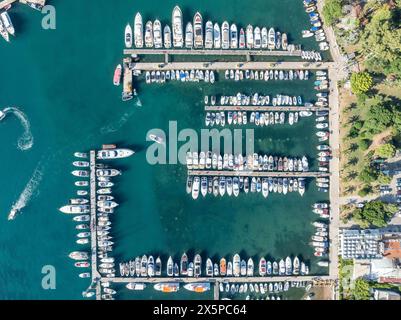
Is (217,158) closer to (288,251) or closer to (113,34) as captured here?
(288,251)

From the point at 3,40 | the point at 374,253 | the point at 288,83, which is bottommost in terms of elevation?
the point at 374,253

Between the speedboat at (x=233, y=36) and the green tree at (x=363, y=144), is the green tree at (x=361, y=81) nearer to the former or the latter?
the green tree at (x=363, y=144)

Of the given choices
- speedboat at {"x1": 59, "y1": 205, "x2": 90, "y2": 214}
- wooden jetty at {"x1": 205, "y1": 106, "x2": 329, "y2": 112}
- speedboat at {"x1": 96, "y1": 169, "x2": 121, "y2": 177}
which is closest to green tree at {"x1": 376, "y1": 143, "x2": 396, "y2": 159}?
wooden jetty at {"x1": 205, "y1": 106, "x2": 329, "y2": 112}

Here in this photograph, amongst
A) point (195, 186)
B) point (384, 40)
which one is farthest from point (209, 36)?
point (384, 40)

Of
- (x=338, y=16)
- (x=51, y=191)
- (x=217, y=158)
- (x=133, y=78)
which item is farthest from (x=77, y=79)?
(x=338, y=16)

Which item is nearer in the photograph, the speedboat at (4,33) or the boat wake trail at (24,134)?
the speedboat at (4,33)

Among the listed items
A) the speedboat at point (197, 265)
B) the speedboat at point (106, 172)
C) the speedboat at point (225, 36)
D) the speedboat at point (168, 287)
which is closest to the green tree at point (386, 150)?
the speedboat at point (225, 36)

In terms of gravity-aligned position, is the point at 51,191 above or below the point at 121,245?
above
